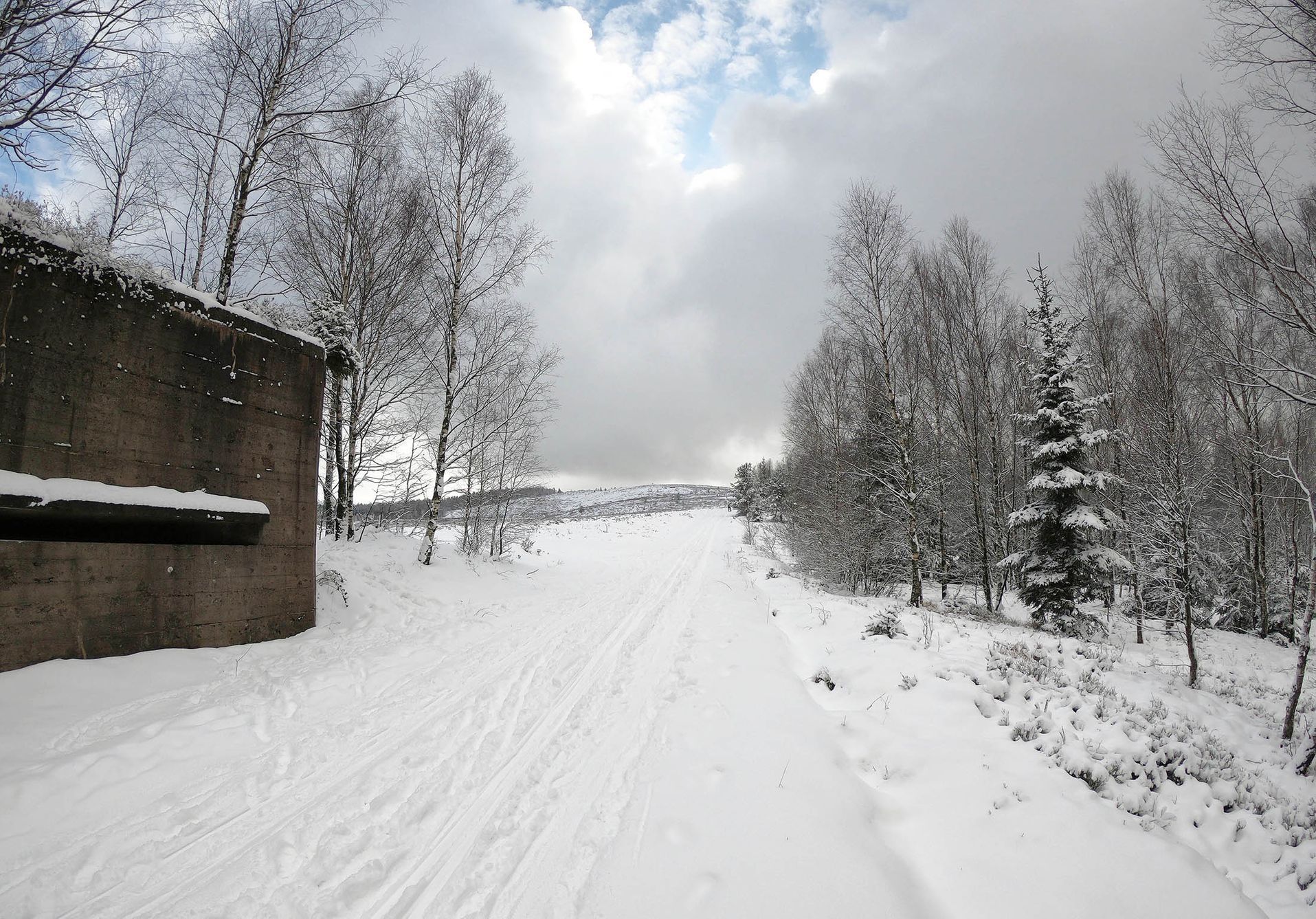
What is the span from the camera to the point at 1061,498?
10602 millimetres

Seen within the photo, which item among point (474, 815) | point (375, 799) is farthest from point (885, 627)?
point (375, 799)

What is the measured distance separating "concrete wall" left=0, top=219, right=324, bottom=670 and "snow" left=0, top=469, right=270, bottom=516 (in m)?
0.09

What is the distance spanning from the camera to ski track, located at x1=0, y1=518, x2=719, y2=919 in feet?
7.70

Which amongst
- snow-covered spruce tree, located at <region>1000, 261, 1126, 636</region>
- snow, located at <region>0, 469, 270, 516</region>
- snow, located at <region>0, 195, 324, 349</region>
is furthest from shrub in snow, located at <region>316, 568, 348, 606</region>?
snow-covered spruce tree, located at <region>1000, 261, 1126, 636</region>

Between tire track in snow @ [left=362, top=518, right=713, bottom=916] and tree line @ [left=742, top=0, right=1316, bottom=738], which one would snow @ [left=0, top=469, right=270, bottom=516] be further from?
tree line @ [left=742, top=0, right=1316, bottom=738]

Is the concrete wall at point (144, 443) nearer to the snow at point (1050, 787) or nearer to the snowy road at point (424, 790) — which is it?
the snowy road at point (424, 790)

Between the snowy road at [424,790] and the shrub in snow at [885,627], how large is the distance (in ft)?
5.40

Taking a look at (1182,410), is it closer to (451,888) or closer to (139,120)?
(451,888)

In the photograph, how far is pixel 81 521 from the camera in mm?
4512

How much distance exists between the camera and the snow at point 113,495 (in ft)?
13.5

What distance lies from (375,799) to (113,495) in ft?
14.0

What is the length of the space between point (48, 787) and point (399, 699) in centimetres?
218

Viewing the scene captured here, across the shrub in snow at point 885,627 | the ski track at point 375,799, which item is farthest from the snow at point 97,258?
the shrub in snow at point 885,627

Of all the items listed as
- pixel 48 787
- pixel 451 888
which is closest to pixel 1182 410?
pixel 451 888
